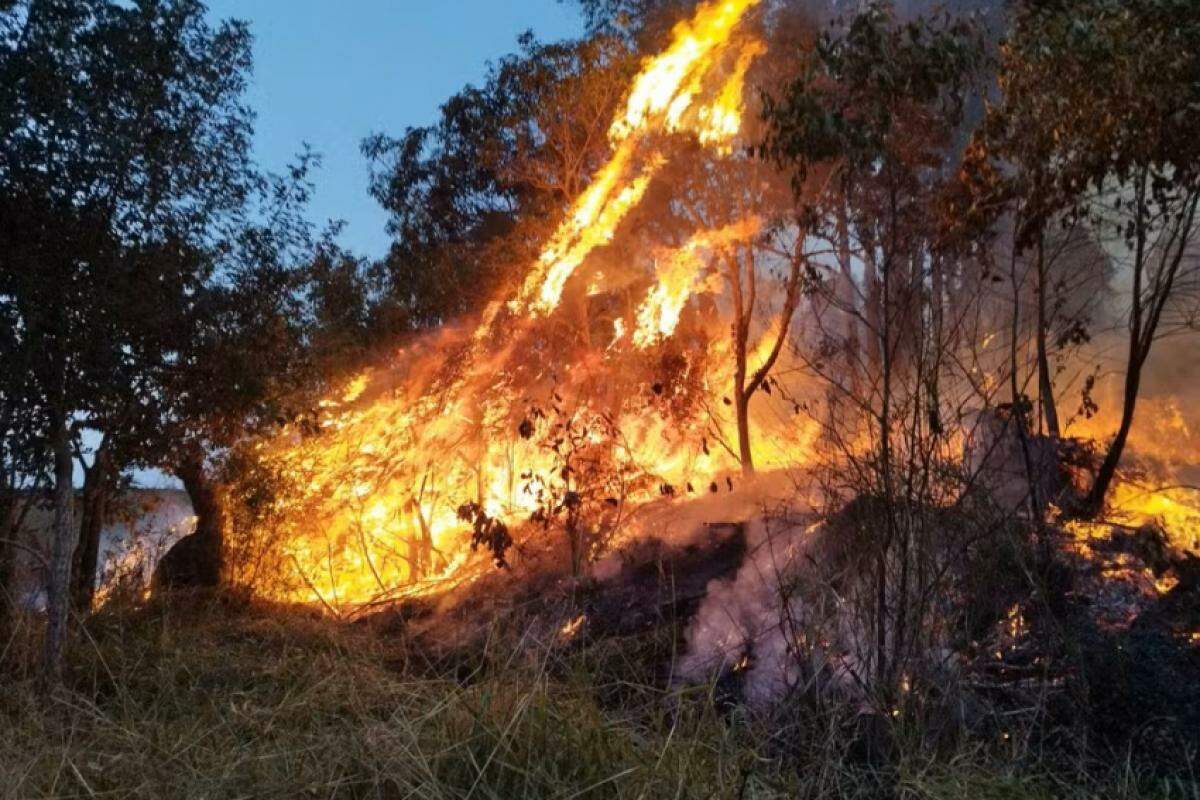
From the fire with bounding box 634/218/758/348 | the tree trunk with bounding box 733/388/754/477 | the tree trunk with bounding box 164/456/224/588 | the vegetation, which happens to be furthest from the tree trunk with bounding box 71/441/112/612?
the tree trunk with bounding box 733/388/754/477

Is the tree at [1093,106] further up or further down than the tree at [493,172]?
further down

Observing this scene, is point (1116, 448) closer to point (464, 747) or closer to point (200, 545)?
point (464, 747)

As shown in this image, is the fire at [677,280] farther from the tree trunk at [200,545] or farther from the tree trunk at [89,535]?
the tree trunk at [89,535]

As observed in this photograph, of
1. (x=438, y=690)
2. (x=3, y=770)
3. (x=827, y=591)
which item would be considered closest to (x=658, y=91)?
(x=827, y=591)

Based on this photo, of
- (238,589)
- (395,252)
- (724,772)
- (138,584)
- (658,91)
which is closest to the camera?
(724,772)

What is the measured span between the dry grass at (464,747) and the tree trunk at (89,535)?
456 centimetres

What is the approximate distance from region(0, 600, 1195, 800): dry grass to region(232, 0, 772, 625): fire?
623cm

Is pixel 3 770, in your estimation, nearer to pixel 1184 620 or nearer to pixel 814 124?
pixel 814 124

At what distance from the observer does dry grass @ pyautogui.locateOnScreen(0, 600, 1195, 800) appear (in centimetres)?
459

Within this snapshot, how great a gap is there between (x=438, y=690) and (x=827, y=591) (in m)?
2.45

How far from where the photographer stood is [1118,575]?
9211 millimetres

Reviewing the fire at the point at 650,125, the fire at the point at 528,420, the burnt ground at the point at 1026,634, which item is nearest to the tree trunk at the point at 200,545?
the fire at the point at 528,420

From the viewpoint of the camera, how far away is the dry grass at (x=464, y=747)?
4.59 m

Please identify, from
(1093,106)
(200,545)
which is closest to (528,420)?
(200,545)
